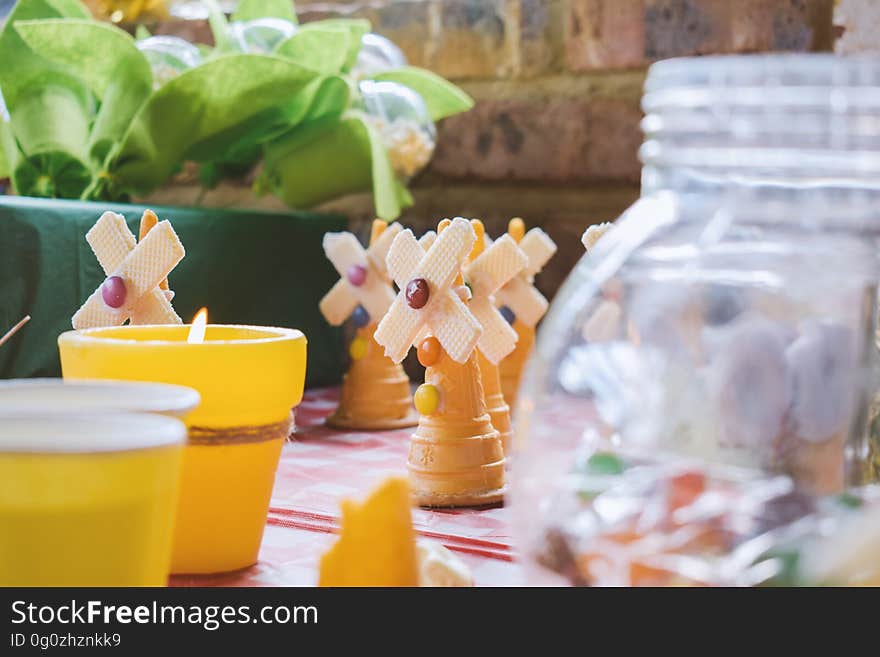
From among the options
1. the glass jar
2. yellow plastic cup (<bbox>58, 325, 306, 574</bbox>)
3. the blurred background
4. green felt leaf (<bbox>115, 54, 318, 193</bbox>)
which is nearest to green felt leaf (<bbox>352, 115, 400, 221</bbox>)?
green felt leaf (<bbox>115, 54, 318, 193</bbox>)

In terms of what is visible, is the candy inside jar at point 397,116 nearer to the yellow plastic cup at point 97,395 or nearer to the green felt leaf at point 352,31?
the green felt leaf at point 352,31

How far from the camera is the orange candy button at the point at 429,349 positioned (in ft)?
3.12

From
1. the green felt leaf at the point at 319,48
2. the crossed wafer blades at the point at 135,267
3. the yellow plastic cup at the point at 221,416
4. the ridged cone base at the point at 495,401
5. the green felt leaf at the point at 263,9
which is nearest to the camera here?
the yellow plastic cup at the point at 221,416

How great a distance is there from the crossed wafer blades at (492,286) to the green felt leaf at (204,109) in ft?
1.54

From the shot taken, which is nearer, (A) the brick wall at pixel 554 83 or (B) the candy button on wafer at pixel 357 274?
(B) the candy button on wafer at pixel 357 274

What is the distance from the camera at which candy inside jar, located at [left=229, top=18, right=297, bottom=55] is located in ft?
4.92

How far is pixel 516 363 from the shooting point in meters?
1.28

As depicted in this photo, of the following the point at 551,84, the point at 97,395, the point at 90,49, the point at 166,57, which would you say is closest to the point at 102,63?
the point at 90,49

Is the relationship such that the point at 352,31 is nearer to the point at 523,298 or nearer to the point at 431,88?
the point at 431,88

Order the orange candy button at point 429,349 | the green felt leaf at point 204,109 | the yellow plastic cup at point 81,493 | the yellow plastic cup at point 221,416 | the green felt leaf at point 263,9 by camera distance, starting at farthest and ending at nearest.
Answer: the green felt leaf at point 263,9
the green felt leaf at point 204,109
the orange candy button at point 429,349
the yellow plastic cup at point 221,416
the yellow plastic cup at point 81,493

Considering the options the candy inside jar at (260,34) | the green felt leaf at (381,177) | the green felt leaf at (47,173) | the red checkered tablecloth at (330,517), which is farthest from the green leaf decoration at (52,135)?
the red checkered tablecloth at (330,517)
